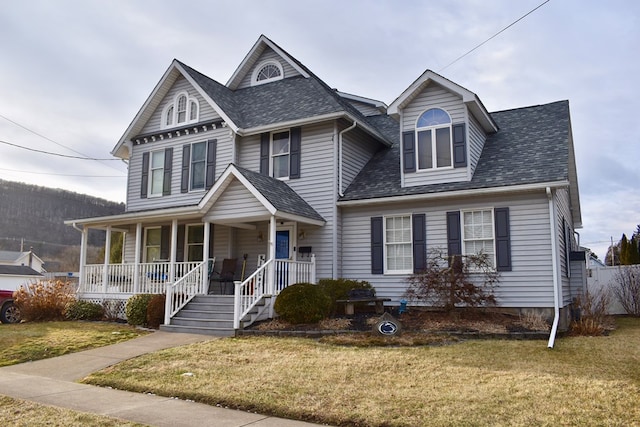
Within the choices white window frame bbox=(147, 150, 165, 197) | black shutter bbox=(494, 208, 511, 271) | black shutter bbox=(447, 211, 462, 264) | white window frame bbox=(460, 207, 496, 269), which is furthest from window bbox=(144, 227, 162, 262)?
black shutter bbox=(494, 208, 511, 271)

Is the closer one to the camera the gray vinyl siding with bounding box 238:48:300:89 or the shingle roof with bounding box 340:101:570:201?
the shingle roof with bounding box 340:101:570:201

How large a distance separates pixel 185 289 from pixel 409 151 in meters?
7.44

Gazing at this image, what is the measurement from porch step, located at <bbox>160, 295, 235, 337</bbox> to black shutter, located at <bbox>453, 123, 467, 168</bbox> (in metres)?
7.16

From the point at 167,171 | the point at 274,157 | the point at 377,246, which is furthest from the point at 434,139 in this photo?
the point at 167,171

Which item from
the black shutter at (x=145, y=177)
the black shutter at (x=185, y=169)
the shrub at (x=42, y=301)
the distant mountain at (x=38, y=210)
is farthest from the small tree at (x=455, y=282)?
the distant mountain at (x=38, y=210)

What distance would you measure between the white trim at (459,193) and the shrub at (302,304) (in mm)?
3332

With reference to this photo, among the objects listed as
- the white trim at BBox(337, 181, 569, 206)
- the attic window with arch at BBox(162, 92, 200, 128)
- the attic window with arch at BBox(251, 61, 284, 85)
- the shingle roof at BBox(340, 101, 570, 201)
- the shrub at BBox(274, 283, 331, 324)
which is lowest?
the shrub at BBox(274, 283, 331, 324)

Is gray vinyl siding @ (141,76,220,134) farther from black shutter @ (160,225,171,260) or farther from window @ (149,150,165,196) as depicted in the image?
black shutter @ (160,225,171,260)

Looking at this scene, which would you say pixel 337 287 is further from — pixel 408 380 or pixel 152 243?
pixel 152 243

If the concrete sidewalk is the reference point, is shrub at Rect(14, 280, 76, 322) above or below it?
above

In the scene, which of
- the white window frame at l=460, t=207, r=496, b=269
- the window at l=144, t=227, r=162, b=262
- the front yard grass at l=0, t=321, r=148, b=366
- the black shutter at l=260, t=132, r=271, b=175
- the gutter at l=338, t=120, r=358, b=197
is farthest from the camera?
the window at l=144, t=227, r=162, b=262

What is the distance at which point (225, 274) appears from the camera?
15945mm

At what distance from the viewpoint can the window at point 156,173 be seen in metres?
18.7

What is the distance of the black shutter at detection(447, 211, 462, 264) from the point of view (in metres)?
14.1
